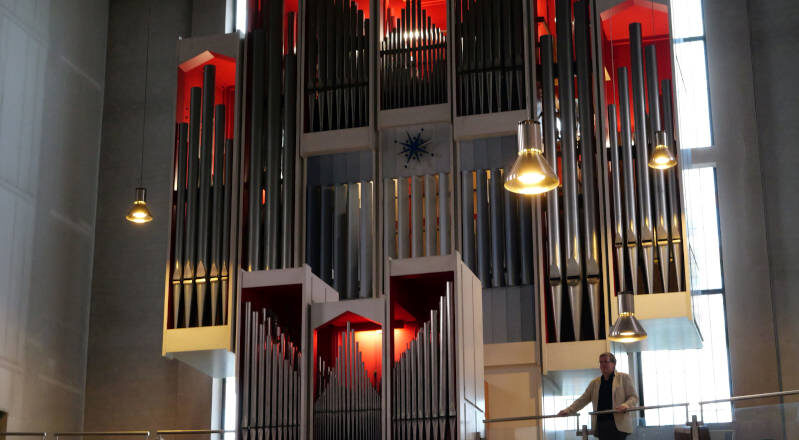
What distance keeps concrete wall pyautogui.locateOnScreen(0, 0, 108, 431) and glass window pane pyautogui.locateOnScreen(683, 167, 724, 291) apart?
956 centimetres

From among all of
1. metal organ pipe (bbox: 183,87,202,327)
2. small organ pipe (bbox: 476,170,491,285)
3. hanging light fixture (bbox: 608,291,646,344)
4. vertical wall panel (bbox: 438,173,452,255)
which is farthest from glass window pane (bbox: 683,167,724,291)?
metal organ pipe (bbox: 183,87,202,327)

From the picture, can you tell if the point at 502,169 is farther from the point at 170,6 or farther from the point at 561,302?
the point at 170,6

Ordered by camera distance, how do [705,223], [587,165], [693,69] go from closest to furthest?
[587,165] → [705,223] → [693,69]

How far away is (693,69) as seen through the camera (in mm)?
17734

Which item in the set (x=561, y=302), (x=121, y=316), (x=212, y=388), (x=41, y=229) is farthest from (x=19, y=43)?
(x=561, y=302)

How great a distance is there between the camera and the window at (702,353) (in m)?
16.3

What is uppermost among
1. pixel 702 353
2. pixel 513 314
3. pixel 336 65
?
pixel 336 65

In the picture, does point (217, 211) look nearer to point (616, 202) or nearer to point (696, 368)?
point (616, 202)

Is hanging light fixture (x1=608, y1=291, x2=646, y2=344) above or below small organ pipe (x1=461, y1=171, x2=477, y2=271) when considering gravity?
below

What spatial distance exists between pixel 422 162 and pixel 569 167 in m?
2.07

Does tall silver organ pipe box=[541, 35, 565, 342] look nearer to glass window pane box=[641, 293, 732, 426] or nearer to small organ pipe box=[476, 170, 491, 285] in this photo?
small organ pipe box=[476, 170, 491, 285]

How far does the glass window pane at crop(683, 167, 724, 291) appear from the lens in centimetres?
1667

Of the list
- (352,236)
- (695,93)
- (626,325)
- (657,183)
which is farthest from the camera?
(695,93)

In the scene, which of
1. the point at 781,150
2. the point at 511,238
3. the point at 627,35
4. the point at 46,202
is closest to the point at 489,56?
the point at 627,35
